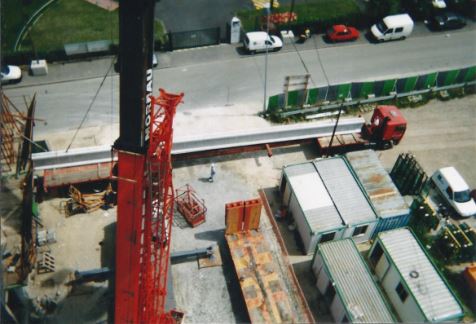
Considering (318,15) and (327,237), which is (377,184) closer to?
(327,237)

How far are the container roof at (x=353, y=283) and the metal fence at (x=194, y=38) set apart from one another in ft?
86.1

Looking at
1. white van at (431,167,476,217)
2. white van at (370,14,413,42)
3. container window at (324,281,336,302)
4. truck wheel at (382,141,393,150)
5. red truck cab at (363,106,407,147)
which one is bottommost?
container window at (324,281,336,302)

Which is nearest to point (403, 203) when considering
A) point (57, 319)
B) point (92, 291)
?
point (92, 291)

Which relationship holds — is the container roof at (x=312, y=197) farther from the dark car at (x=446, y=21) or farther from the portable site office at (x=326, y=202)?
the dark car at (x=446, y=21)

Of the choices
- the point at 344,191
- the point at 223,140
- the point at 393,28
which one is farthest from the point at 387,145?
the point at 393,28

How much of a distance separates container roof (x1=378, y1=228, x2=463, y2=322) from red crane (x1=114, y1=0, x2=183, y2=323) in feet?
49.3

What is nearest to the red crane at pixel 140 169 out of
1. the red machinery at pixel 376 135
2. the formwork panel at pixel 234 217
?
the formwork panel at pixel 234 217

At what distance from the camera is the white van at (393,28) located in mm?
52969

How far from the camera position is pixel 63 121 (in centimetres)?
4375

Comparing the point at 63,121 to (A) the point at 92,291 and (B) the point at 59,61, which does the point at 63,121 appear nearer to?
(B) the point at 59,61

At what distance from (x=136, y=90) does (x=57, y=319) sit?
18117 mm

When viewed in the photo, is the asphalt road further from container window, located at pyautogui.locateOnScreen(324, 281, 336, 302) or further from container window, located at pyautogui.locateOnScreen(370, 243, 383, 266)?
container window, located at pyautogui.locateOnScreen(324, 281, 336, 302)

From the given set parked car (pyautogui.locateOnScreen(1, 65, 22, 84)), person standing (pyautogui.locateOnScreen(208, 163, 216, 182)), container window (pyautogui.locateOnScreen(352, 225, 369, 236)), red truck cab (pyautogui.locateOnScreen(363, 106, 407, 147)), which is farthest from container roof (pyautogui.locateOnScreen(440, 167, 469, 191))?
parked car (pyautogui.locateOnScreen(1, 65, 22, 84))

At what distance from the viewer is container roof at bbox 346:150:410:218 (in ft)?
119
